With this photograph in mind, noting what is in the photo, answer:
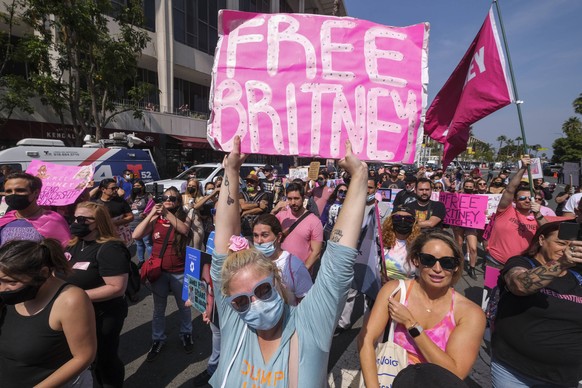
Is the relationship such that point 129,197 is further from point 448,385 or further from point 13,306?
point 448,385

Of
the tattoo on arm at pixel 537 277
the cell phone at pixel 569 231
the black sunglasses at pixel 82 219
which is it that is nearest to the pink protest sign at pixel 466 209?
the tattoo on arm at pixel 537 277

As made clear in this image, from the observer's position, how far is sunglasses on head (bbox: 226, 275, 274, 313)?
54.5 inches

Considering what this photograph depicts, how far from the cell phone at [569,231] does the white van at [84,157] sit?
9222 mm

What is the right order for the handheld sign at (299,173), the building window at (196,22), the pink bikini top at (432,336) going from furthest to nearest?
the building window at (196,22) → the handheld sign at (299,173) → the pink bikini top at (432,336)

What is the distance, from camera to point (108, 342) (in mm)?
2539

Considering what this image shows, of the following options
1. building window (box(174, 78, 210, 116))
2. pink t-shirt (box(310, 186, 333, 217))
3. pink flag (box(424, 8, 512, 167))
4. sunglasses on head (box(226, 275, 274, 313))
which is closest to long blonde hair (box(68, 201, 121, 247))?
sunglasses on head (box(226, 275, 274, 313))

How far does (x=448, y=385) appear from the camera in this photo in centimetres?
91

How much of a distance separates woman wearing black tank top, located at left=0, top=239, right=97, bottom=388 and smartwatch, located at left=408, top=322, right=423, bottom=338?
1.82m

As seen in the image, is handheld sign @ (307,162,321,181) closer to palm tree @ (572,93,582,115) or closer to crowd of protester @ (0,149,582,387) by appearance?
crowd of protester @ (0,149,582,387)

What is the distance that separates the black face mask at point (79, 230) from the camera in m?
2.51

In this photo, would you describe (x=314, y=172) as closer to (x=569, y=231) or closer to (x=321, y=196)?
(x=321, y=196)

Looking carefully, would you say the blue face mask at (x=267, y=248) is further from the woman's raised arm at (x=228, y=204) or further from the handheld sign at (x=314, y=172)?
the handheld sign at (x=314, y=172)

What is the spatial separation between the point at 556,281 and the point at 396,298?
1.01 metres

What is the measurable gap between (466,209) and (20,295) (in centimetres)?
624
